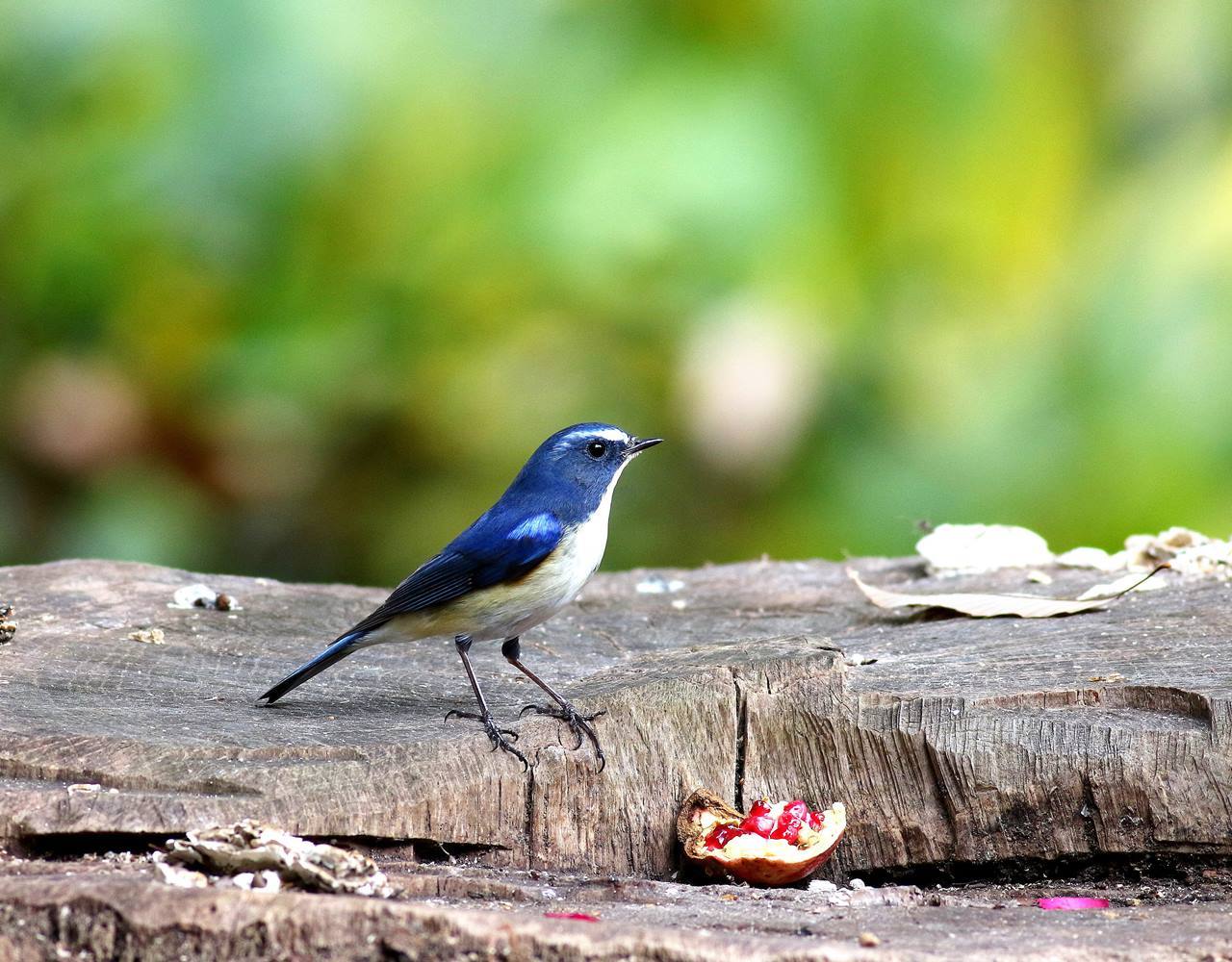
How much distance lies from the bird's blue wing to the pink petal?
152 cm

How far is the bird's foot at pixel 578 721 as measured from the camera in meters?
3.22

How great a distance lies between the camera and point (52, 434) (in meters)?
5.94

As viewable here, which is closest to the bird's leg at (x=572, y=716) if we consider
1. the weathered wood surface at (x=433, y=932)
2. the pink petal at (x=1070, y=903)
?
the weathered wood surface at (x=433, y=932)

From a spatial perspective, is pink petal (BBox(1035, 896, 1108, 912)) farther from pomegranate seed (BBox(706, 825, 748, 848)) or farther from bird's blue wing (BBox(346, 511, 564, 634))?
bird's blue wing (BBox(346, 511, 564, 634))

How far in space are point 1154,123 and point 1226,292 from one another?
3.84ft

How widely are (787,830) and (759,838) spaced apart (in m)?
0.08

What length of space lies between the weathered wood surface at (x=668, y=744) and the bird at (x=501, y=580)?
153 millimetres

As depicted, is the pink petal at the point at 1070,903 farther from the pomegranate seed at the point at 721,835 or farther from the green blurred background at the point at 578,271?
the green blurred background at the point at 578,271

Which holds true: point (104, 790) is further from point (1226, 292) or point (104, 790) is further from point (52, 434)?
point (1226, 292)

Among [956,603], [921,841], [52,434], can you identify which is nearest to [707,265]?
[956,603]

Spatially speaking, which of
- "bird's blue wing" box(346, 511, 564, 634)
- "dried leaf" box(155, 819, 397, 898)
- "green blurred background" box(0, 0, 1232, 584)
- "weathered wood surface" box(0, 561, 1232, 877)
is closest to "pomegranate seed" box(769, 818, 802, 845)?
"weathered wood surface" box(0, 561, 1232, 877)

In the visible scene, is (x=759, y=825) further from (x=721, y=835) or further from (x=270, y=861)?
(x=270, y=861)

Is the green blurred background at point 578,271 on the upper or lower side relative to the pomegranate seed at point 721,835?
upper

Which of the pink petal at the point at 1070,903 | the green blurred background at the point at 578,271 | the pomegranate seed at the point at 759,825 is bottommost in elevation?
the pink petal at the point at 1070,903
